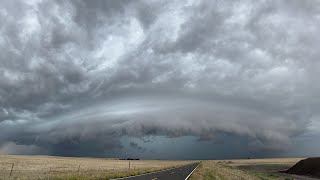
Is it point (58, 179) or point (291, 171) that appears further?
point (291, 171)

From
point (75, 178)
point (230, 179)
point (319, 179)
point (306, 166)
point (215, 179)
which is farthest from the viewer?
point (306, 166)

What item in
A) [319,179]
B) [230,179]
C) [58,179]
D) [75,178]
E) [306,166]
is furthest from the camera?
[306,166]

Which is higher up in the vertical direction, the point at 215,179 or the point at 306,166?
the point at 306,166

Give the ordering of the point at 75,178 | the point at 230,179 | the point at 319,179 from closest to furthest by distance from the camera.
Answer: the point at 75,178
the point at 230,179
the point at 319,179

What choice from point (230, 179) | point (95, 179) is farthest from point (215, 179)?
point (95, 179)

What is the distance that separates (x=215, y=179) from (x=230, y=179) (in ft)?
14.6

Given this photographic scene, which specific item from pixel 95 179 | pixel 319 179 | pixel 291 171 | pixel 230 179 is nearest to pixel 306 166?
pixel 291 171

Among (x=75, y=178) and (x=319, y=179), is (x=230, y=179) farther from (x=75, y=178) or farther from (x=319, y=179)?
(x=319, y=179)

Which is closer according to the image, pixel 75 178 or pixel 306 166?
pixel 75 178

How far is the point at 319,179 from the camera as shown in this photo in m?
81.1

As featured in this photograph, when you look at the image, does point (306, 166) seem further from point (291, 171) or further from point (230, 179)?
point (230, 179)

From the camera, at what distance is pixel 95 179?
104 ft

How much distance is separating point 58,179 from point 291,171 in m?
93.1

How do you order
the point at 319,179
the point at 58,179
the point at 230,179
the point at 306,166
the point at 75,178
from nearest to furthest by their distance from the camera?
the point at 58,179
the point at 75,178
the point at 230,179
the point at 319,179
the point at 306,166
